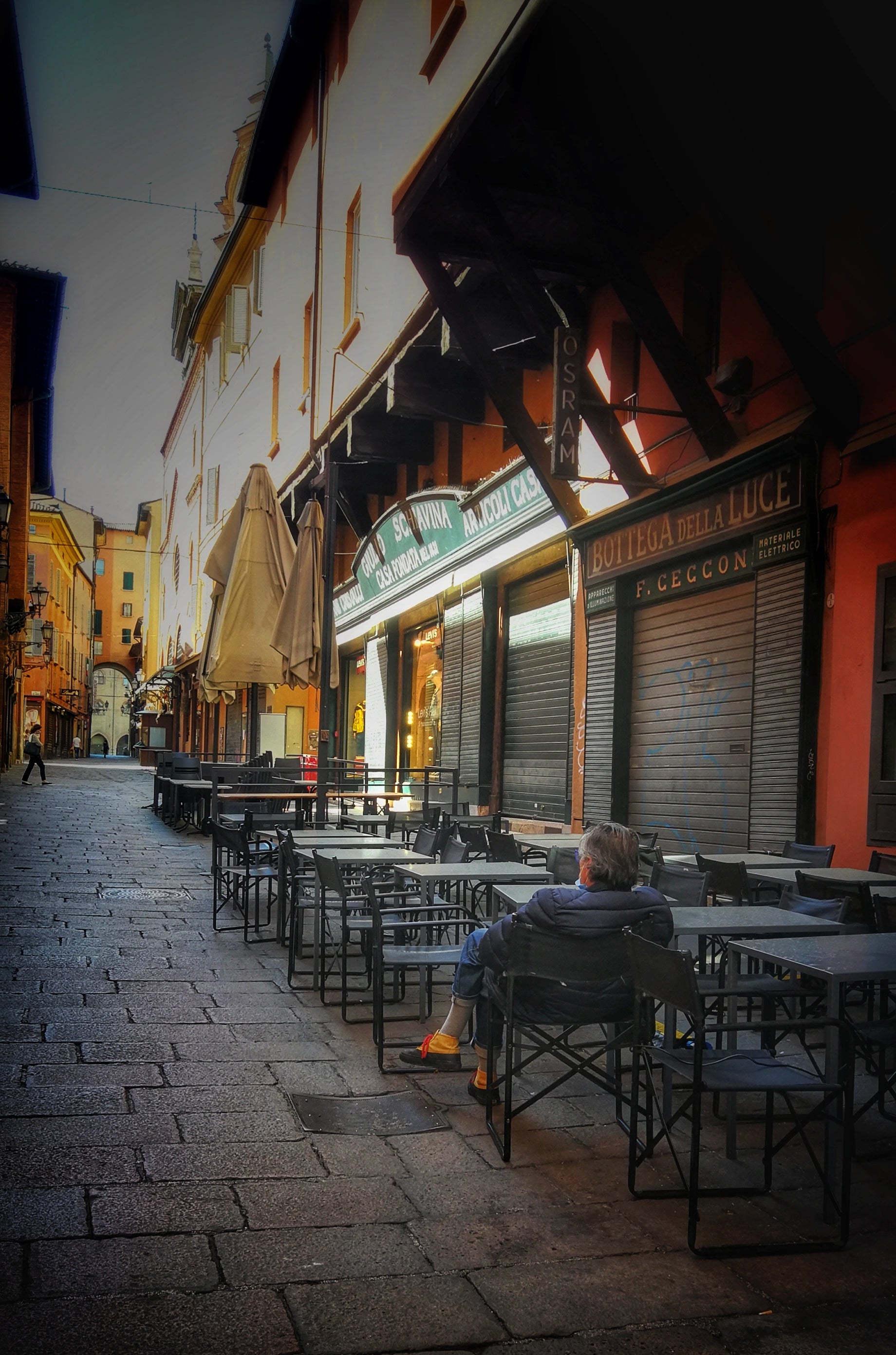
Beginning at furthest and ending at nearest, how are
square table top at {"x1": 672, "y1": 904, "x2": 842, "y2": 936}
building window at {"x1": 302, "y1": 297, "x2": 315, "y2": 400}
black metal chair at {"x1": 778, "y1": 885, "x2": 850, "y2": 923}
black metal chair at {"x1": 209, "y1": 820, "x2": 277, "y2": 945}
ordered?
building window at {"x1": 302, "y1": 297, "x2": 315, "y2": 400}
black metal chair at {"x1": 209, "y1": 820, "x2": 277, "y2": 945}
black metal chair at {"x1": 778, "y1": 885, "x2": 850, "y2": 923}
square table top at {"x1": 672, "y1": 904, "x2": 842, "y2": 936}

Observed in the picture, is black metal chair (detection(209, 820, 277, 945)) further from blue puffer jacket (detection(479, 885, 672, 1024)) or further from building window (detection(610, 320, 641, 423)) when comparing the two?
building window (detection(610, 320, 641, 423))

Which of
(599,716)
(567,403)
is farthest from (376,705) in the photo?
(567,403)

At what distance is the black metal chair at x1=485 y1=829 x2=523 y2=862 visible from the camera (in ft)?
26.0

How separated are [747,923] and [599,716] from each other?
6511 millimetres

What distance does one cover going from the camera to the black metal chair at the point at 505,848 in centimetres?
792

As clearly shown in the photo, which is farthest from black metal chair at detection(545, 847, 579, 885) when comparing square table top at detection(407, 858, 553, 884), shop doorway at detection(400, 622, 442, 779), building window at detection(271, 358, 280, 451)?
building window at detection(271, 358, 280, 451)

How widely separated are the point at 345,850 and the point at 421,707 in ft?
33.2

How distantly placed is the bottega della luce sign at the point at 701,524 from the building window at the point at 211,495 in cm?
2250

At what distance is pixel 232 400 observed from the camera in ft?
96.3

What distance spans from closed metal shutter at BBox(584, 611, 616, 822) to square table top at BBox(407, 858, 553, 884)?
4.38 metres

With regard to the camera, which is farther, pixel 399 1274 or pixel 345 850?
pixel 345 850

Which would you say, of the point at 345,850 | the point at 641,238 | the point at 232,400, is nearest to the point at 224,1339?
the point at 345,850

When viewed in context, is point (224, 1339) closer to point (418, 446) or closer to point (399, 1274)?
point (399, 1274)

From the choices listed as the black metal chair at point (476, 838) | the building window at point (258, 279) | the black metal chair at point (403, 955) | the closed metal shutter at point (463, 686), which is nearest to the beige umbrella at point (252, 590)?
the closed metal shutter at point (463, 686)
